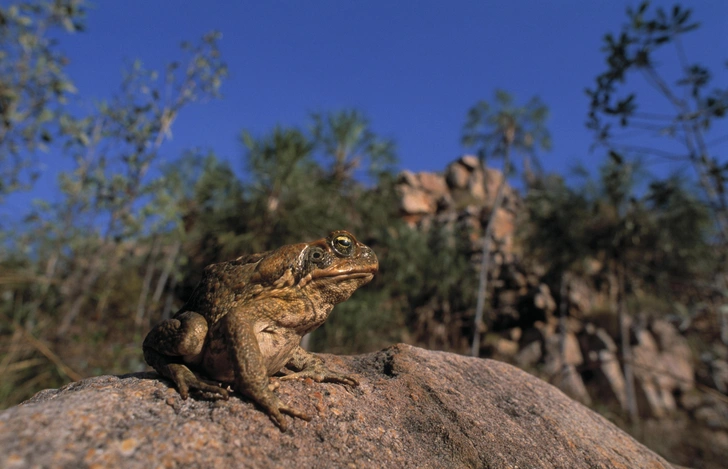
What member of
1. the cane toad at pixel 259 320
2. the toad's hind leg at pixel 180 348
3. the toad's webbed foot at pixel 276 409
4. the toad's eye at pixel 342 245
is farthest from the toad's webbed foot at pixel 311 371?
the toad's eye at pixel 342 245

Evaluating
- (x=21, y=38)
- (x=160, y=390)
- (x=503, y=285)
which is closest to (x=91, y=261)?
(x=21, y=38)

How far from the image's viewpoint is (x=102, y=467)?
1.74 metres

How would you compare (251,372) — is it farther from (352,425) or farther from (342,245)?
(342,245)

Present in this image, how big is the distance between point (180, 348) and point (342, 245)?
1068 millimetres

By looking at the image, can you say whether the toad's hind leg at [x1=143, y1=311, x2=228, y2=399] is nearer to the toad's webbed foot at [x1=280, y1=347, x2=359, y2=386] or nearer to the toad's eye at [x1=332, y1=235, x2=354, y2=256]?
the toad's webbed foot at [x1=280, y1=347, x2=359, y2=386]

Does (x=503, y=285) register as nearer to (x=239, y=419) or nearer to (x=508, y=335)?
Answer: (x=508, y=335)

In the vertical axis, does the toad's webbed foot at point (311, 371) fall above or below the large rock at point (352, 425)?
above

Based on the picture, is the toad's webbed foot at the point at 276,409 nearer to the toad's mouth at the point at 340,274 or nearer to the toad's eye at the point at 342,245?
the toad's mouth at the point at 340,274

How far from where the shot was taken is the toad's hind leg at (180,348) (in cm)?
241

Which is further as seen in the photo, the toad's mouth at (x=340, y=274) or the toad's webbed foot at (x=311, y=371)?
the toad's webbed foot at (x=311, y=371)

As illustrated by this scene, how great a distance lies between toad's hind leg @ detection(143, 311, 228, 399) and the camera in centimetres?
241

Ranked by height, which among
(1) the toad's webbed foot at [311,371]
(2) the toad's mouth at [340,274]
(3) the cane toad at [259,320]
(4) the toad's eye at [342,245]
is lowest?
(1) the toad's webbed foot at [311,371]

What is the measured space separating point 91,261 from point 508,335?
20.9 meters

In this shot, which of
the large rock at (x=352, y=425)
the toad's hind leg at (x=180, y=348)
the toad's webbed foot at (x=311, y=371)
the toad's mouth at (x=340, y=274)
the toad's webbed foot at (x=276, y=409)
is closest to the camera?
the large rock at (x=352, y=425)
